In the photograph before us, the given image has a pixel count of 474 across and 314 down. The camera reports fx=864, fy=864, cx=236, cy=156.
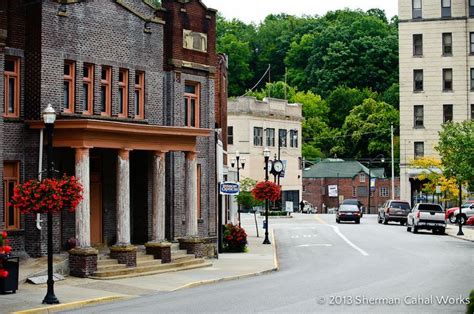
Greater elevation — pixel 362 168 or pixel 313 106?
pixel 313 106

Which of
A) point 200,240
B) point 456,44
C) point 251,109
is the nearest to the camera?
point 200,240

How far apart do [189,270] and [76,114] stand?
6355 millimetres

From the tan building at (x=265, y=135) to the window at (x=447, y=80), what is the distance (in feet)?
61.1

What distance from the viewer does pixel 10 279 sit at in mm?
21469

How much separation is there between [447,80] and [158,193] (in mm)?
50077

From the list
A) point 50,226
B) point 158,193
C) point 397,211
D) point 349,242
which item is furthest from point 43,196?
point 397,211

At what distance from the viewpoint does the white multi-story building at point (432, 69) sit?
239 ft

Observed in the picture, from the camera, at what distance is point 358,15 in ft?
421

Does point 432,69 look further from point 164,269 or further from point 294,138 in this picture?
point 164,269

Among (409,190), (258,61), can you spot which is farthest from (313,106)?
(409,190)

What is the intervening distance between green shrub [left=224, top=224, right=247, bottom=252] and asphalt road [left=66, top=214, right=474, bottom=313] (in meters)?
1.91

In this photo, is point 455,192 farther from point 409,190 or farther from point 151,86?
point 151,86

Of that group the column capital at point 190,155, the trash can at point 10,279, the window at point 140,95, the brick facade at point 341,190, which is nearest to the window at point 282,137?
the brick facade at point 341,190

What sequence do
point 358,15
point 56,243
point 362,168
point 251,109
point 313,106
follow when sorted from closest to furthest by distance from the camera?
point 56,243, point 251,109, point 362,168, point 313,106, point 358,15
